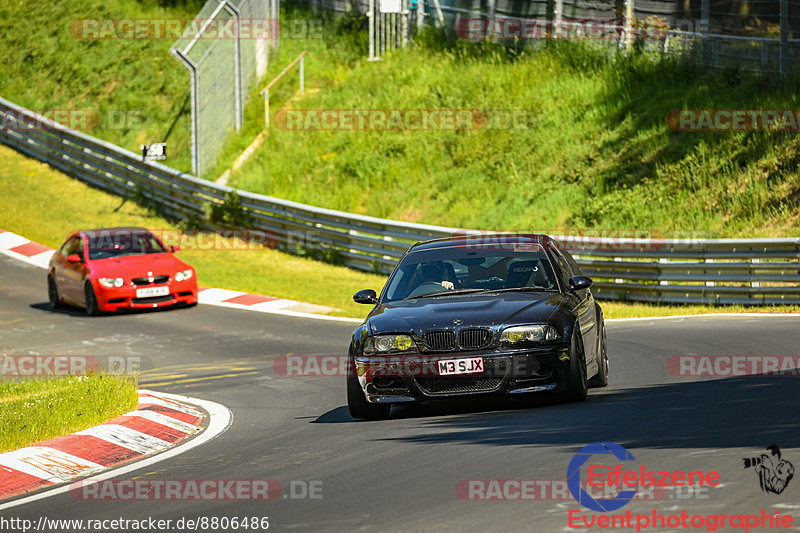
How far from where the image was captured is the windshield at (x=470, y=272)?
10367 mm

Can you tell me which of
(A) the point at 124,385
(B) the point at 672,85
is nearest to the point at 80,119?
(B) the point at 672,85

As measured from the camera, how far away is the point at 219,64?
1353 inches

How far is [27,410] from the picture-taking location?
9.71 metres

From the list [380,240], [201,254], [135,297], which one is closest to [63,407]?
[135,297]

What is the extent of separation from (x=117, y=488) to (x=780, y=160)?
19.6 m

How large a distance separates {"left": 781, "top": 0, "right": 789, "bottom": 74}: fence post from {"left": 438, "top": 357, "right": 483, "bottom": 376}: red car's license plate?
18.9 m

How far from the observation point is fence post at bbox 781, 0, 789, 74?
2533 centimetres

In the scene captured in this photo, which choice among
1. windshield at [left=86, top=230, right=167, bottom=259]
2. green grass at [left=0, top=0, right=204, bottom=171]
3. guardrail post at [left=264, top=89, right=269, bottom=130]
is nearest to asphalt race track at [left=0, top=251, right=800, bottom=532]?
windshield at [left=86, top=230, right=167, bottom=259]

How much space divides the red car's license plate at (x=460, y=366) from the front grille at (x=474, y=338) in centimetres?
11

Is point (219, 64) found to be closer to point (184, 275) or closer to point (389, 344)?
point (184, 275)

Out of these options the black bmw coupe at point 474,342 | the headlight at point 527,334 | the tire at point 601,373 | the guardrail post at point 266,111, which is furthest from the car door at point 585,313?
the guardrail post at point 266,111

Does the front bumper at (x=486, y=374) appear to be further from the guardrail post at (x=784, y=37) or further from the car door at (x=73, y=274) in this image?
the guardrail post at (x=784, y=37)

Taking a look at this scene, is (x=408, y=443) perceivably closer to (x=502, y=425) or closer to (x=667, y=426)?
(x=502, y=425)

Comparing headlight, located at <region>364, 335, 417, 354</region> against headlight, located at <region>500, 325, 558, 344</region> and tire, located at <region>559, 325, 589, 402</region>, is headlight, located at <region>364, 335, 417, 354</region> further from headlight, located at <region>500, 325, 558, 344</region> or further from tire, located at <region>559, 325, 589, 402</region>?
tire, located at <region>559, 325, 589, 402</region>
